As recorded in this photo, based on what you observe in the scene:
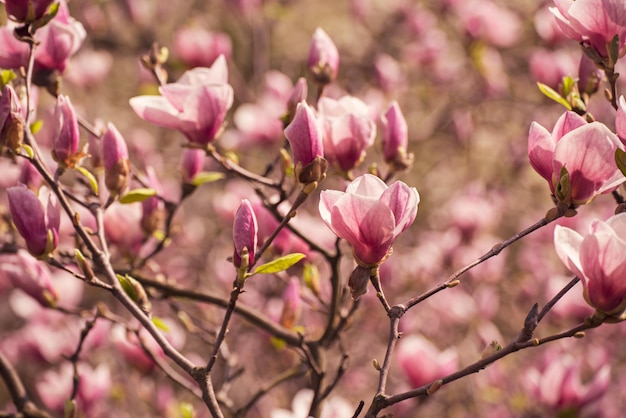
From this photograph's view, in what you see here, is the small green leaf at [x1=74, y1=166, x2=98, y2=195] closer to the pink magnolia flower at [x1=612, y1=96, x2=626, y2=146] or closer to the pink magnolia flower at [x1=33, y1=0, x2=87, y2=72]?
A: the pink magnolia flower at [x1=33, y1=0, x2=87, y2=72]

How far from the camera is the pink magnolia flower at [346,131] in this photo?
4.74 ft

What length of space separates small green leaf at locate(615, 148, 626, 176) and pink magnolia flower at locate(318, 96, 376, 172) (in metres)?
0.53

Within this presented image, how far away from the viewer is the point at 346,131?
1.45m

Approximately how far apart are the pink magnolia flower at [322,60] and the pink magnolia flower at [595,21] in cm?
58

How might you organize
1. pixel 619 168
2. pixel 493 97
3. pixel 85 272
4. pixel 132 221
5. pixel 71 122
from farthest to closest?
1. pixel 493 97
2. pixel 132 221
3. pixel 71 122
4. pixel 85 272
5. pixel 619 168

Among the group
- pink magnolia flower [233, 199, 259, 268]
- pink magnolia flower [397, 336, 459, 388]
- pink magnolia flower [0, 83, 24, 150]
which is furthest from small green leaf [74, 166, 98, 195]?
pink magnolia flower [397, 336, 459, 388]

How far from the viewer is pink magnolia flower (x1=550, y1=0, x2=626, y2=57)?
48.1 inches

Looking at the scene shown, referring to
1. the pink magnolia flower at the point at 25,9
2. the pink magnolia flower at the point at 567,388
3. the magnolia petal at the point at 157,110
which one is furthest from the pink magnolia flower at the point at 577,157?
the pink magnolia flower at the point at 25,9

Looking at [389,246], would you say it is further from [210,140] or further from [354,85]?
[354,85]

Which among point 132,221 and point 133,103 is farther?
point 132,221

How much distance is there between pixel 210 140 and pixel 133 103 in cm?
18

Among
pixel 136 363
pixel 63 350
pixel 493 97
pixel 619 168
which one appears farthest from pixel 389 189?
pixel 493 97

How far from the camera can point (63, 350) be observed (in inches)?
A: 89.9

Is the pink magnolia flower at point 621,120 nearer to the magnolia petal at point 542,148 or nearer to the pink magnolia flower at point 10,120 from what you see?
the magnolia petal at point 542,148
